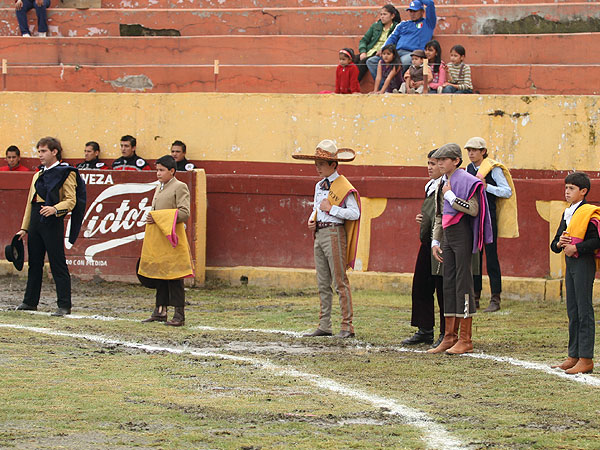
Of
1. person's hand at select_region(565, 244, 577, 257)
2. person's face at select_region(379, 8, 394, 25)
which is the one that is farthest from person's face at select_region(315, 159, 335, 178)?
person's face at select_region(379, 8, 394, 25)

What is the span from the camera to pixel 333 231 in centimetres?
1066

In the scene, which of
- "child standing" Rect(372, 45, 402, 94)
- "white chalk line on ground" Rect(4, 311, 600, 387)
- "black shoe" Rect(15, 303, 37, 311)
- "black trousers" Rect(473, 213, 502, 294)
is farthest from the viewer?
"child standing" Rect(372, 45, 402, 94)

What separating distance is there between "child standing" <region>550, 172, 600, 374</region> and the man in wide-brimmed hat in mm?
2438

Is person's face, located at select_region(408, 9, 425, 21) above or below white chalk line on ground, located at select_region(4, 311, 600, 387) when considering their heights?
above

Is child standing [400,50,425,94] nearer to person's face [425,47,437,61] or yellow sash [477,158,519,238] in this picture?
person's face [425,47,437,61]

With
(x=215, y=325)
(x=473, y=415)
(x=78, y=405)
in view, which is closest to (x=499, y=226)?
(x=215, y=325)

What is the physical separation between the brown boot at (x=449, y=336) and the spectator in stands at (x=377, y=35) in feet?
24.9

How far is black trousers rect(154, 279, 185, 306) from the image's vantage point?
A: 11.4m

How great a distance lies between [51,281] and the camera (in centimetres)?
1522

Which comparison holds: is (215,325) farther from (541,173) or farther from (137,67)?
(137,67)

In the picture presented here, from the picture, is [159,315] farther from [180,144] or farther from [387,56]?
[387,56]

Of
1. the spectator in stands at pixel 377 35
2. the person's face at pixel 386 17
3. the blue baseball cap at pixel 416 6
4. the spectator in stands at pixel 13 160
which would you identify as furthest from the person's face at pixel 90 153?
the blue baseball cap at pixel 416 6

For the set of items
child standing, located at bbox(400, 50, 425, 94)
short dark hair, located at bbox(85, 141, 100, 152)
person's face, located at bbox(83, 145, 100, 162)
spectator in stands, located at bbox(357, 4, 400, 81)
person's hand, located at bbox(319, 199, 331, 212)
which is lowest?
person's hand, located at bbox(319, 199, 331, 212)

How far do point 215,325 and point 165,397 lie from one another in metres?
4.00
